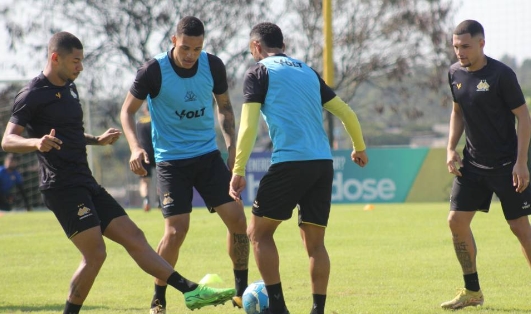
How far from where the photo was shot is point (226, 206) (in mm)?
8266

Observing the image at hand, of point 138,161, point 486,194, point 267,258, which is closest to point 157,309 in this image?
point 267,258

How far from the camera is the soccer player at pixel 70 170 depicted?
712cm

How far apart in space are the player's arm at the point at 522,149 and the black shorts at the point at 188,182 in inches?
94.1

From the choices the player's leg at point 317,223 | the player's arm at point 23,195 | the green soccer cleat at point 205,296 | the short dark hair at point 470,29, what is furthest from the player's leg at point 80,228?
the player's arm at point 23,195

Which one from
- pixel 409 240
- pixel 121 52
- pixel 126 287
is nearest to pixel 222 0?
pixel 121 52

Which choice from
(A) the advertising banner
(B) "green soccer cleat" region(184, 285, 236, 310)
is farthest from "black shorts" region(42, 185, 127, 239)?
(A) the advertising banner

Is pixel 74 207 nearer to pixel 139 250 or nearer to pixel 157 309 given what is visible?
pixel 139 250

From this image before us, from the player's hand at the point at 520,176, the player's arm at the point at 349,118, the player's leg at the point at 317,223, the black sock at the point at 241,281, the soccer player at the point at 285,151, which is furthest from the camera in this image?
the black sock at the point at 241,281

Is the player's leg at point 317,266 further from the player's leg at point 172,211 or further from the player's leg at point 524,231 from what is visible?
the player's leg at point 524,231

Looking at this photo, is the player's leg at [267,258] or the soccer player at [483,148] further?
the soccer player at [483,148]

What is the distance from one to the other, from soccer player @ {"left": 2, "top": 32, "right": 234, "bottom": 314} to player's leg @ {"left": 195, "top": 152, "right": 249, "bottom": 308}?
107cm

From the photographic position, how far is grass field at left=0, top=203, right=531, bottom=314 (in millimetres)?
8703

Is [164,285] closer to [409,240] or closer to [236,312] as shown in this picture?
[236,312]

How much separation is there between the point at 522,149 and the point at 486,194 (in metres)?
0.63
